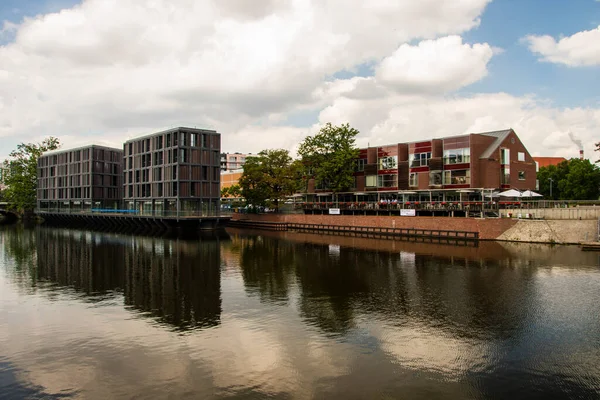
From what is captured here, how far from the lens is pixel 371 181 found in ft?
282

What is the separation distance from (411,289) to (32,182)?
148 metres

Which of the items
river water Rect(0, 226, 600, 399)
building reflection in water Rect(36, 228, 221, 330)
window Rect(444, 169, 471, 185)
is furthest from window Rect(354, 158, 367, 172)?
river water Rect(0, 226, 600, 399)

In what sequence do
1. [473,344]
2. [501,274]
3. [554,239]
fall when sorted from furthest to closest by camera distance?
[554,239] < [501,274] < [473,344]

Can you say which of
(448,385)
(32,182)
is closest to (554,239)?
(448,385)

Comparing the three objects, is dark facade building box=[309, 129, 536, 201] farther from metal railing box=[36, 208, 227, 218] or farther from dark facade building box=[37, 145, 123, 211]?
dark facade building box=[37, 145, 123, 211]

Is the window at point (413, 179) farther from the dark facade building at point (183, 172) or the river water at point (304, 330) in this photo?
the dark facade building at point (183, 172)

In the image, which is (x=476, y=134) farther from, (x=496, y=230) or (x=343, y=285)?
(x=343, y=285)

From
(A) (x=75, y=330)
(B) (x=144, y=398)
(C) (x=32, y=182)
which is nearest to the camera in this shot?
(B) (x=144, y=398)

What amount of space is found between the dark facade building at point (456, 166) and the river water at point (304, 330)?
31363 mm

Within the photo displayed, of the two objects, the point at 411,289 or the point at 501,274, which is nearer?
the point at 411,289

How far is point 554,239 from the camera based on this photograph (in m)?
56.7

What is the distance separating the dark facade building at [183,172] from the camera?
8559 cm

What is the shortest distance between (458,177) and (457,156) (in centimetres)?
354

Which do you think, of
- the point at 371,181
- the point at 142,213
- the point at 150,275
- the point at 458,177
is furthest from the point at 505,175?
the point at 142,213
